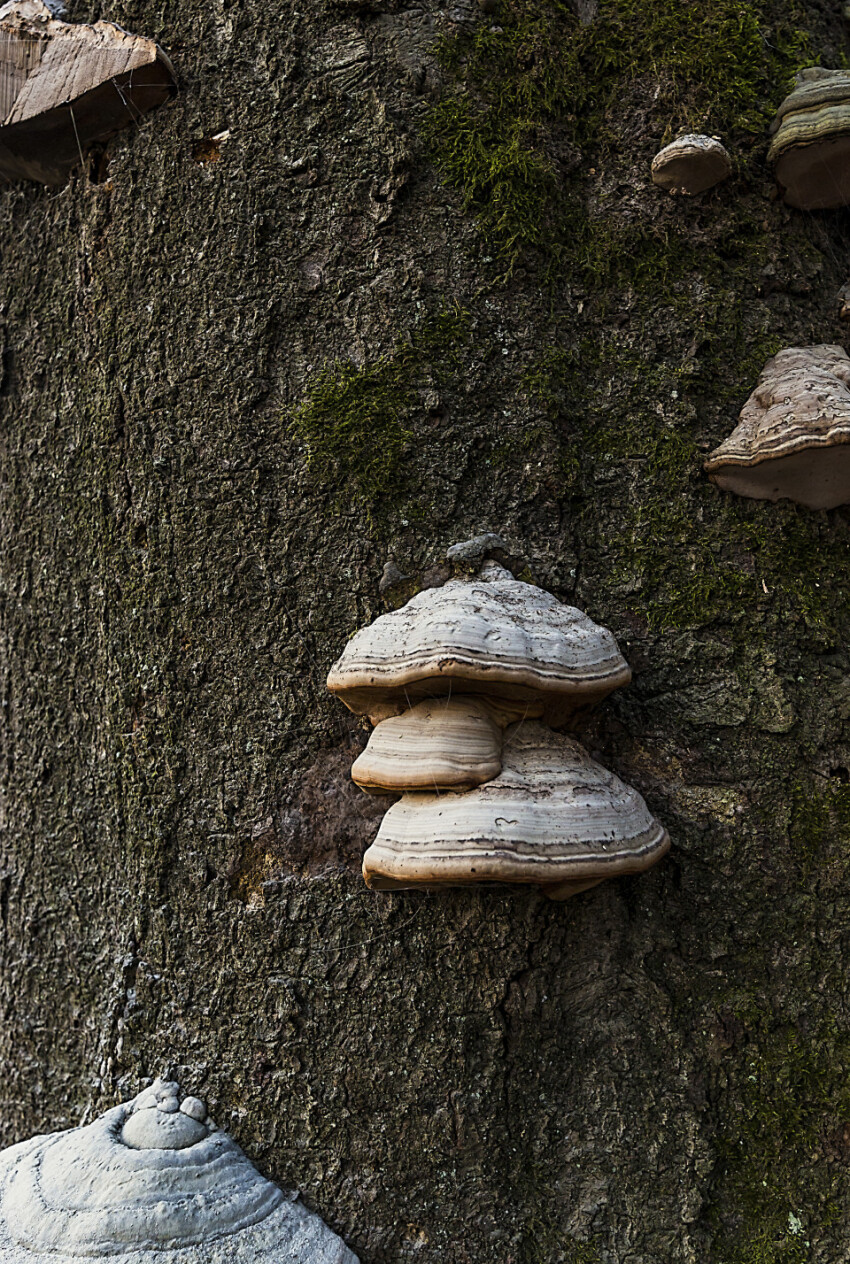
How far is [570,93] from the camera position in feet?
8.61

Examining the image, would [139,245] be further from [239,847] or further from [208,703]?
[239,847]

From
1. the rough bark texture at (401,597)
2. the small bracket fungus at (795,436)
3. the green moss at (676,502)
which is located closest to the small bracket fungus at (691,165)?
the rough bark texture at (401,597)

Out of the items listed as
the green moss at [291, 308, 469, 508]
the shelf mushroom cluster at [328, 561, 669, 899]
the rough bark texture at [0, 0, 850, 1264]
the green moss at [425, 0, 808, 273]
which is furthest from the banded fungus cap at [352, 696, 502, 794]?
the green moss at [425, 0, 808, 273]

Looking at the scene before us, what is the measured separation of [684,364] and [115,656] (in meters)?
1.85

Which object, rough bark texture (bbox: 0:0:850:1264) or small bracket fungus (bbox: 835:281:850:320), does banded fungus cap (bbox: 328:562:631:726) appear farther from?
small bracket fungus (bbox: 835:281:850:320)

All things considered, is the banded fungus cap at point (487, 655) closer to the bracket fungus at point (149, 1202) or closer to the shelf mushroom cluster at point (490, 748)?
the shelf mushroom cluster at point (490, 748)

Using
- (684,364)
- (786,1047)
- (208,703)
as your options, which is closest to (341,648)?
(208,703)

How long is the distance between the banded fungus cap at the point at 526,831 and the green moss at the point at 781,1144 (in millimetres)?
671

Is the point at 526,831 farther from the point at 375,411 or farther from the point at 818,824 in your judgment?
the point at 375,411

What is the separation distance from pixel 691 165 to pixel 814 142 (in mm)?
360

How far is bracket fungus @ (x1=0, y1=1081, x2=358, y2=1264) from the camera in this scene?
1.81 metres

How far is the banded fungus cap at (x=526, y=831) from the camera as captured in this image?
172 centimetres

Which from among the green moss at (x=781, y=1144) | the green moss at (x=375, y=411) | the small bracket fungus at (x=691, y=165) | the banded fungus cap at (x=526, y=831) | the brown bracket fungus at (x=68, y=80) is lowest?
the green moss at (x=781, y=1144)

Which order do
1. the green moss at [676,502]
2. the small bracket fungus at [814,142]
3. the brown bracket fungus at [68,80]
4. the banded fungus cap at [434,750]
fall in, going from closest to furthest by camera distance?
the banded fungus cap at [434,750], the green moss at [676,502], the small bracket fungus at [814,142], the brown bracket fungus at [68,80]
